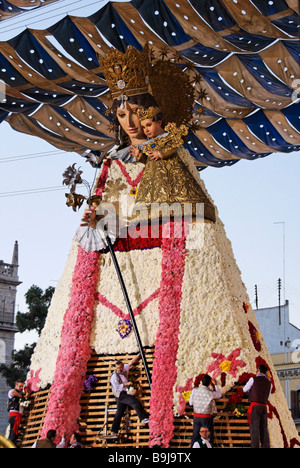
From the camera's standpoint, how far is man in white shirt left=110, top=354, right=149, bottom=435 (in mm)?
10000

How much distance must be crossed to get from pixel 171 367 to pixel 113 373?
87 centimetres

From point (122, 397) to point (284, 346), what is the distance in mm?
17243

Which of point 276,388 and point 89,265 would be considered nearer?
point 276,388

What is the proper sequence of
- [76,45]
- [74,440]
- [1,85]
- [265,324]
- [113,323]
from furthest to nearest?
1. [265,324]
2. [1,85]
3. [76,45]
4. [113,323]
5. [74,440]

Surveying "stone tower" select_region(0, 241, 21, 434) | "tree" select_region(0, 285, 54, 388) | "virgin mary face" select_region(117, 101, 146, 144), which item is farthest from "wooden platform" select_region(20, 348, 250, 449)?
"stone tower" select_region(0, 241, 21, 434)

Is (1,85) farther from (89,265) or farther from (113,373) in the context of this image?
(113,373)

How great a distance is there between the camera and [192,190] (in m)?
11.0

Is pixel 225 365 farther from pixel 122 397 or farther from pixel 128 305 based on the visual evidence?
pixel 128 305

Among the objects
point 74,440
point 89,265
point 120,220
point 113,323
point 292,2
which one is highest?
point 292,2

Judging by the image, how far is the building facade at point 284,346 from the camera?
2508cm

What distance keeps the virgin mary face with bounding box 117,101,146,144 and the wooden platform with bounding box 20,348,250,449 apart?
3.28 metres

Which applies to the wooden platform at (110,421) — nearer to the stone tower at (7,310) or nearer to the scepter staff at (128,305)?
the scepter staff at (128,305)

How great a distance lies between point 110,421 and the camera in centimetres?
1031

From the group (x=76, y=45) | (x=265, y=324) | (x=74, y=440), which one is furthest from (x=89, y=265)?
(x=265, y=324)
